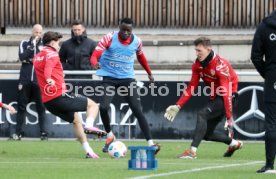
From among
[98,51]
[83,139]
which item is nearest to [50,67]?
[83,139]

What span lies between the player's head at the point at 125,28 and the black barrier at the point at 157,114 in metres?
4.04

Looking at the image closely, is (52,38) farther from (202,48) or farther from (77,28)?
(77,28)

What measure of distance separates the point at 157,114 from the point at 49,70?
5781 millimetres

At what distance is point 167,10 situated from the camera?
1142 inches

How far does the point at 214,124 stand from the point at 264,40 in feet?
15.4

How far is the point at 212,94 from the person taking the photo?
19.7 m

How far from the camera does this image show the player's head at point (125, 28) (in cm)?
1983

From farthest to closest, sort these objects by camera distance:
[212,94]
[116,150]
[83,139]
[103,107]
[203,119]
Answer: [103,107], [212,94], [203,119], [83,139], [116,150]

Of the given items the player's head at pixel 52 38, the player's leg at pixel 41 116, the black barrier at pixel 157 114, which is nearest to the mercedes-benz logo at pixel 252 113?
the black barrier at pixel 157 114

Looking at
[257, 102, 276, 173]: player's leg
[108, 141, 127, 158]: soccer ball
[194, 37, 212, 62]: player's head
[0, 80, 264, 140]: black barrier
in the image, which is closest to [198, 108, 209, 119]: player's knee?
[194, 37, 212, 62]: player's head

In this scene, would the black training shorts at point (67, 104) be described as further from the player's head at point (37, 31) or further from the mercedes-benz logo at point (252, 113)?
the mercedes-benz logo at point (252, 113)

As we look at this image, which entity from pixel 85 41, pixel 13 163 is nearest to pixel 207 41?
pixel 13 163

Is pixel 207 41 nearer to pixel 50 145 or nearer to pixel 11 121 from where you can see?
pixel 50 145

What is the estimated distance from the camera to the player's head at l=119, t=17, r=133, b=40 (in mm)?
19828
